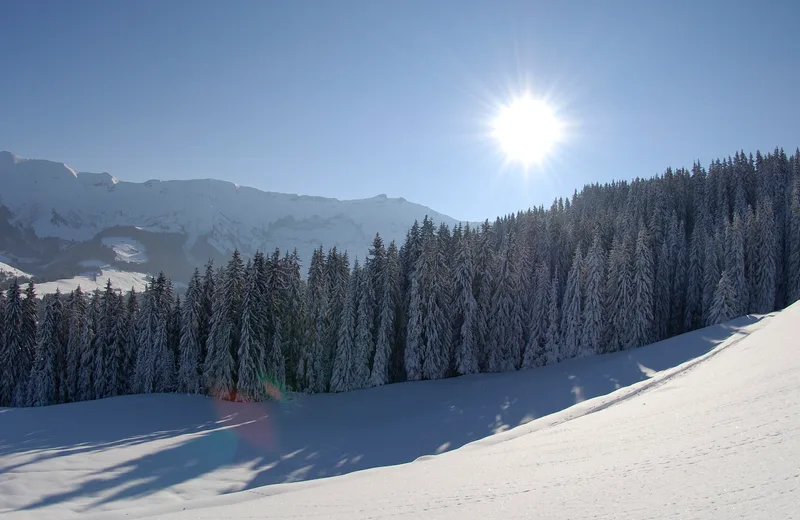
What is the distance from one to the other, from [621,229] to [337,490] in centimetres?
6807

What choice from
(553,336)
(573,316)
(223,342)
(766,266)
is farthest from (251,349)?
(766,266)

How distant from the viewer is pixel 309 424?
35500 millimetres

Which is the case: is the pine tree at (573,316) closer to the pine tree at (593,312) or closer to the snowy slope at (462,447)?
the pine tree at (593,312)

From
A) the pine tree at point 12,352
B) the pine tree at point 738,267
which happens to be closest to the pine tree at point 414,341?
the pine tree at point 738,267

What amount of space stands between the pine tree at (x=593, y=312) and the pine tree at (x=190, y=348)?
42.9 metres

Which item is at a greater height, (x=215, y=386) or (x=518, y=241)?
Result: (x=518, y=241)

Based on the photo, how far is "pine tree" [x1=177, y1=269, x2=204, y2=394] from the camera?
45250 millimetres

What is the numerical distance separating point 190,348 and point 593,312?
44902 mm

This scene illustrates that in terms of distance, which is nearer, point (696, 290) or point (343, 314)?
point (343, 314)

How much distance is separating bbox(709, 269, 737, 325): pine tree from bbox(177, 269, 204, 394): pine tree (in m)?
57.3

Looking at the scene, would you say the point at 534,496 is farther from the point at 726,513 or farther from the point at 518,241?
the point at 518,241

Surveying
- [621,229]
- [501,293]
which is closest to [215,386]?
[501,293]

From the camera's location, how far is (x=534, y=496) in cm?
936

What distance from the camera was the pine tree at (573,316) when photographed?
160 ft
